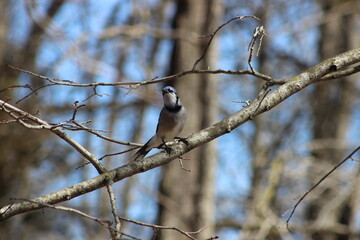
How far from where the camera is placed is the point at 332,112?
945 centimetres

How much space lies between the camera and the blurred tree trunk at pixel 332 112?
27.9ft

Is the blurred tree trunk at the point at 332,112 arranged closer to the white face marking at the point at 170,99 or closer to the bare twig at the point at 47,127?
the white face marking at the point at 170,99

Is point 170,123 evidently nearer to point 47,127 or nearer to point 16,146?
point 47,127

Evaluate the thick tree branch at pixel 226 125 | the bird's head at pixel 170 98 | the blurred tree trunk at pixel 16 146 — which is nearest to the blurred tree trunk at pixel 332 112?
the bird's head at pixel 170 98

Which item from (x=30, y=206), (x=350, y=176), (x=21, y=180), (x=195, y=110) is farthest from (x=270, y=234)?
(x=30, y=206)

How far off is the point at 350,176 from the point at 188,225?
2.96 metres

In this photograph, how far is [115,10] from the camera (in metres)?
11.5

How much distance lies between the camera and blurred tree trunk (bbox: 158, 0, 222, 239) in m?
6.34

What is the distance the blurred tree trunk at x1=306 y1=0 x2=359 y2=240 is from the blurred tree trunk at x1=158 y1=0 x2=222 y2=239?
2.48m

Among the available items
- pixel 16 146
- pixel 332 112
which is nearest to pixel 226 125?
pixel 16 146

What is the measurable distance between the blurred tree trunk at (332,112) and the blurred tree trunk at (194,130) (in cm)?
248

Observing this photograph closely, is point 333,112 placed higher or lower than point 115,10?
lower

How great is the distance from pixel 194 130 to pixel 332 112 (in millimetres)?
3945

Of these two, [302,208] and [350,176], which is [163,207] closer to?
[350,176]
